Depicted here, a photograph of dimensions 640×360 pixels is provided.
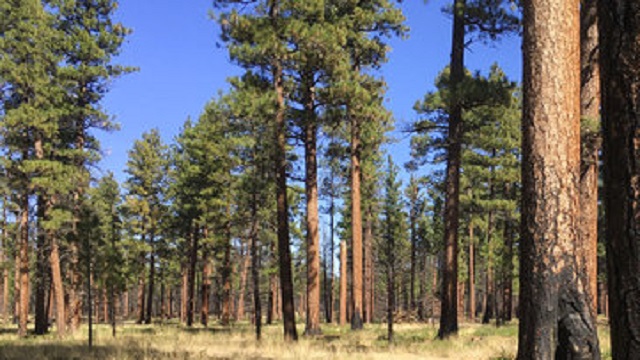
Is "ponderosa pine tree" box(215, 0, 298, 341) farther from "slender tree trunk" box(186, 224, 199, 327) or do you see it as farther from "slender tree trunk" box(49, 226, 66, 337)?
"slender tree trunk" box(186, 224, 199, 327)

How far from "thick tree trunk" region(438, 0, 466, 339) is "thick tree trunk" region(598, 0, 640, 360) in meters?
13.1

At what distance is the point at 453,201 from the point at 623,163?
13.8m

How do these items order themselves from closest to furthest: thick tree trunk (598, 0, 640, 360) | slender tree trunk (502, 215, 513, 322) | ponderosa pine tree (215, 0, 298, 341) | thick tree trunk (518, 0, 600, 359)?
thick tree trunk (598, 0, 640, 360)
thick tree trunk (518, 0, 600, 359)
ponderosa pine tree (215, 0, 298, 341)
slender tree trunk (502, 215, 513, 322)

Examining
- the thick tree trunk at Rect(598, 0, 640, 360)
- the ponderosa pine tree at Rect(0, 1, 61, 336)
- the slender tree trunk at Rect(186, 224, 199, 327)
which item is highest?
the ponderosa pine tree at Rect(0, 1, 61, 336)

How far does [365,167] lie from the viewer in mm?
32906

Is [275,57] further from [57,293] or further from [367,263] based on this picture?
[367,263]

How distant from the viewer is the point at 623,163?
6.50 ft

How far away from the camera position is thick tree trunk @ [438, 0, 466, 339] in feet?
49.5

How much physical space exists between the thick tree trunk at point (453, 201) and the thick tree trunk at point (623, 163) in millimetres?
13104

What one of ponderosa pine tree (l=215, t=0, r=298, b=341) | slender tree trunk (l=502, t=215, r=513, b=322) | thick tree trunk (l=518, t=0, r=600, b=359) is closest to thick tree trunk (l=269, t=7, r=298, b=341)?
ponderosa pine tree (l=215, t=0, r=298, b=341)

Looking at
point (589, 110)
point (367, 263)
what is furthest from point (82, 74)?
point (367, 263)

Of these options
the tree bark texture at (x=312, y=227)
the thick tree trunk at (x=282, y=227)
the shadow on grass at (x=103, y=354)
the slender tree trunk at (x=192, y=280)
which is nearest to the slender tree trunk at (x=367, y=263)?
the slender tree trunk at (x=192, y=280)

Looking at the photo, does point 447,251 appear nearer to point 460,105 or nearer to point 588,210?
point 460,105

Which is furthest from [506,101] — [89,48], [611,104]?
[89,48]
